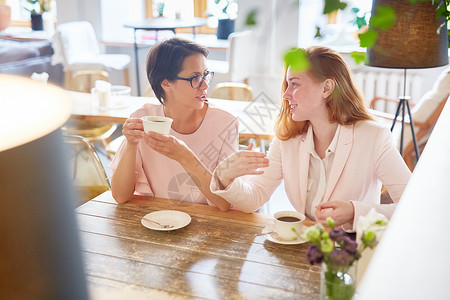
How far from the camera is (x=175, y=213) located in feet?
5.89

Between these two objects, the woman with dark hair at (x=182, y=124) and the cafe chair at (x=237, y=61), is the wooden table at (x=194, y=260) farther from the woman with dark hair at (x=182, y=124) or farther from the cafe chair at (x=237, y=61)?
the cafe chair at (x=237, y=61)

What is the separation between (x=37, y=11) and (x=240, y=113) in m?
4.89

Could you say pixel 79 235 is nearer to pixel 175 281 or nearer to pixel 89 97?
pixel 175 281

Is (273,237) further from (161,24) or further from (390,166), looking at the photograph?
(161,24)

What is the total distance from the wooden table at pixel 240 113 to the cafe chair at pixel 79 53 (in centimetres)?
190

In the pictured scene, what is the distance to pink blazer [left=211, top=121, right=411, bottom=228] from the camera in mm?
1874

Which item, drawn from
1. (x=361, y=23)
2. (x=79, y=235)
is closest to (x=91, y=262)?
(x=361, y=23)

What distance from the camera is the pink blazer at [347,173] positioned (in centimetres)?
187

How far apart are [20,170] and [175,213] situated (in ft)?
5.15

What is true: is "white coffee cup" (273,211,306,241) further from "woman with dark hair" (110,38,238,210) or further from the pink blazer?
"woman with dark hair" (110,38,238,210)

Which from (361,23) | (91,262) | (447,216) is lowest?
(91,262)

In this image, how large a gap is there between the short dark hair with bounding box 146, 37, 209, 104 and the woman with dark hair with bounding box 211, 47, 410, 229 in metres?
0.43

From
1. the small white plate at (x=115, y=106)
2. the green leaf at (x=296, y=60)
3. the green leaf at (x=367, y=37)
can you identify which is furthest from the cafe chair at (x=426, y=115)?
the green leaf at (x=296, y=60)

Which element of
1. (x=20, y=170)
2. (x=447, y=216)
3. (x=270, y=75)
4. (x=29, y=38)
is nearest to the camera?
(x=20, y=170)
